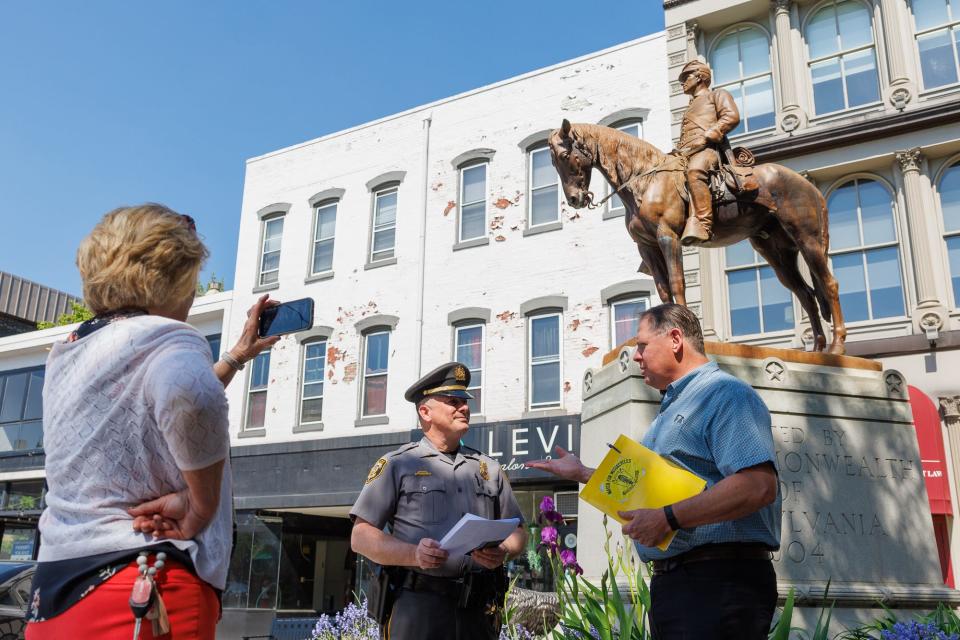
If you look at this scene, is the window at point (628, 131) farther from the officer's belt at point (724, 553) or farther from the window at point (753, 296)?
the officer's belt at point (724, 553)

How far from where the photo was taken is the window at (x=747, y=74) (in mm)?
15992

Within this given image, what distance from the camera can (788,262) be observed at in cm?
752

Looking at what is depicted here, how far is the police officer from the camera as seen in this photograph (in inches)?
148

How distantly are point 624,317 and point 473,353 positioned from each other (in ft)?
11.4

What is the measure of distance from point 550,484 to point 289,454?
6618 millimetres

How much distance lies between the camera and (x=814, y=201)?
23.5ft

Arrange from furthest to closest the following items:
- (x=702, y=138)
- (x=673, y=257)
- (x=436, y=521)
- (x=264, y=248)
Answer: (x=264, y=248) < (x=702, y=138) < (x=673, y=257) < (x=436, y=521)

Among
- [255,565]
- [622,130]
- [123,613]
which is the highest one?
[622,130]

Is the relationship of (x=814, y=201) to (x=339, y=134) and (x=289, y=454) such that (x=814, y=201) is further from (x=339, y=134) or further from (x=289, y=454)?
(x=339, y=134)

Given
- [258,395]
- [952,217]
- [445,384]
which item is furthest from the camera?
[258,395]

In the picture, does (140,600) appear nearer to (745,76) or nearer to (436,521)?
(436,521)

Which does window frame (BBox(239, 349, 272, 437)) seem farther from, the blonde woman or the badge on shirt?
the blonde woman

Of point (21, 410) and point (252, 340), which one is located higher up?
point (21, 410)

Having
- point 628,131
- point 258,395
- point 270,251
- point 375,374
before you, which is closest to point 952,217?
point 628,131
